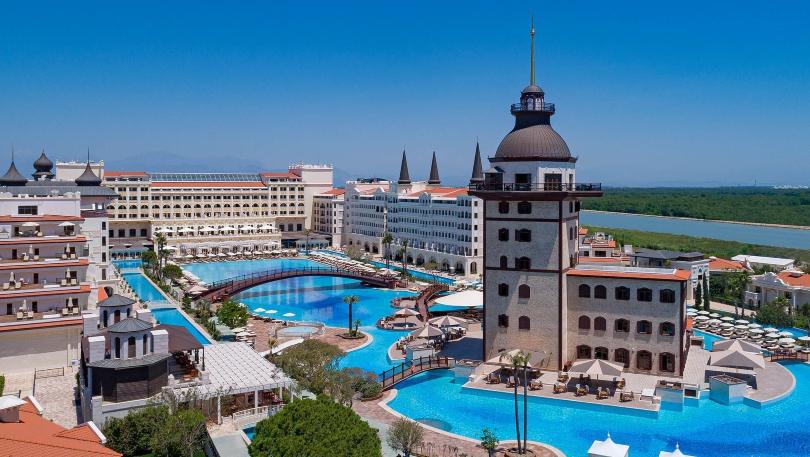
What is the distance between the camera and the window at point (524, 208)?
38844 mm

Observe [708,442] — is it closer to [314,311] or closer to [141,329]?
[141,329]

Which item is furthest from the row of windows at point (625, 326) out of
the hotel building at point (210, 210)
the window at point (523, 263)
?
the hotel building at point (210, 210)

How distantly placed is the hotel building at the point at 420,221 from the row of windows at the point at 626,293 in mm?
44640

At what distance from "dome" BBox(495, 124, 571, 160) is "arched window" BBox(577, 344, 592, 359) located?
11.1 meters

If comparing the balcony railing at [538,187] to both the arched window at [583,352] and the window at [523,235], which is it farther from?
the arched window at [583,352]

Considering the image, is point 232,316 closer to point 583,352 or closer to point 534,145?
point 583,352

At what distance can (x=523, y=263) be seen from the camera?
39.0 metres

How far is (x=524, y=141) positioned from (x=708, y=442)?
18.7 metres

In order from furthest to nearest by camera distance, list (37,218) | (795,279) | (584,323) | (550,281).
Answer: (795,279), (37,218), (584,323), (550,281)

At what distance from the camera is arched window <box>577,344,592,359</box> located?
38.7 metres

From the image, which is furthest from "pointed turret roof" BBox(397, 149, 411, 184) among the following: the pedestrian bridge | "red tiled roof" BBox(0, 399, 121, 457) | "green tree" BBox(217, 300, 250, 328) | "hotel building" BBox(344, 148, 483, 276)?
"red tiled roof" BBox(0, 399, 121, 457)

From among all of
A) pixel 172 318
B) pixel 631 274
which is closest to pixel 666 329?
pixel 631 274

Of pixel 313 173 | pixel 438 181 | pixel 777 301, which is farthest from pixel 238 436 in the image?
pixel 313 173

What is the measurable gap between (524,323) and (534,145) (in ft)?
34.3
